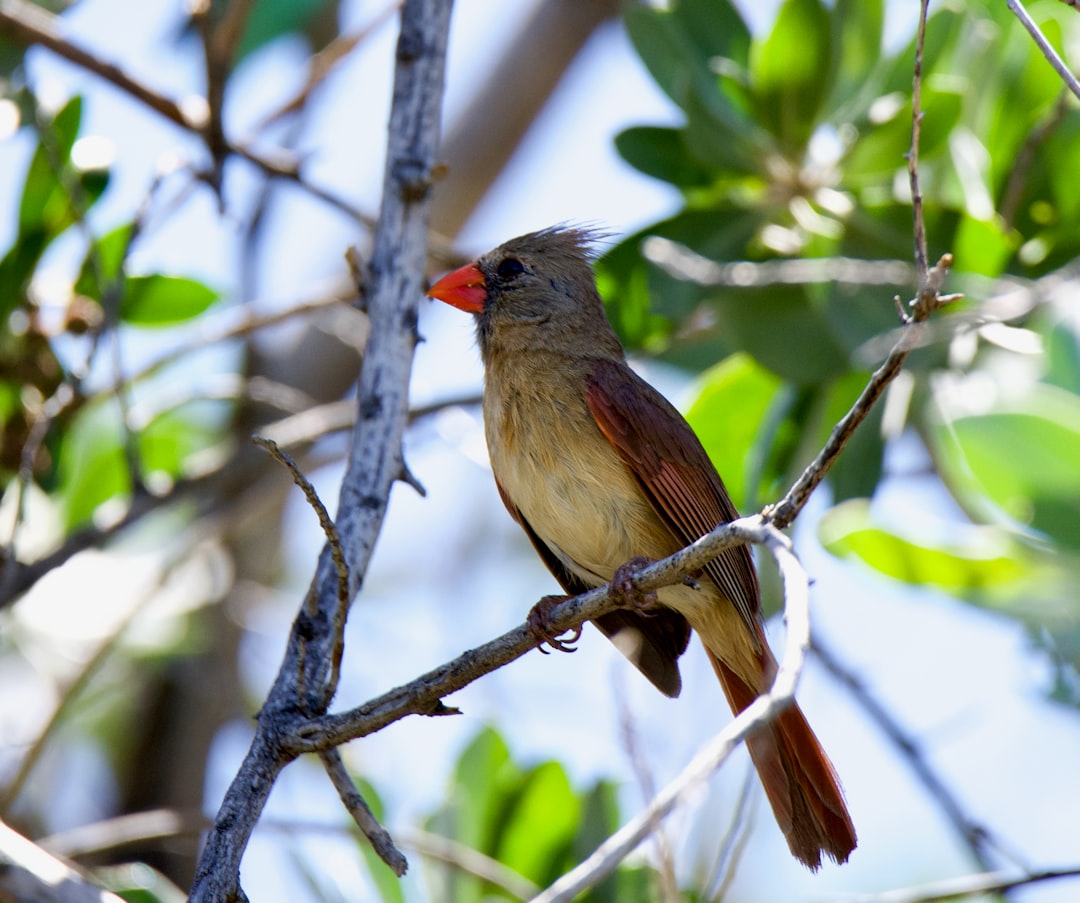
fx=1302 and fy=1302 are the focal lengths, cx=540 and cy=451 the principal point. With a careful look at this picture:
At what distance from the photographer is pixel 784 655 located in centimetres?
176

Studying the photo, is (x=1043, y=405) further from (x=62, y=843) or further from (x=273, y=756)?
(x=62, y=843)

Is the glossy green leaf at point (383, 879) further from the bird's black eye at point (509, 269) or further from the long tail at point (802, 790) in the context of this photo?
the bird's black eye at point (509, 269)

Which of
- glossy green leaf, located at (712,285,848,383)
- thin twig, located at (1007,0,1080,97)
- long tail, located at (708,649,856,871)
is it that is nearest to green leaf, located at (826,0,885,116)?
glossy green leaf, located at (712,285,848,383)

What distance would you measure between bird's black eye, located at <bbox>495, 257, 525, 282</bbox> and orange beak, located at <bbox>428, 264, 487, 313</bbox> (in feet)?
0.24

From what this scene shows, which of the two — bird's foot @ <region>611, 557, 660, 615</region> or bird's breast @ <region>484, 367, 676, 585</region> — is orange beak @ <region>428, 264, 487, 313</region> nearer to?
bird's breast @ <region>484, 367, 676, 585</region>

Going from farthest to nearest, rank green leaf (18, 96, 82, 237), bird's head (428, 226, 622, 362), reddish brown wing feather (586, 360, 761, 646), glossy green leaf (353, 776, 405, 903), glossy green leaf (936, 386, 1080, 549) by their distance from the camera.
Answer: green leaf (18, 96, 82, 237)
bird's head (428, 226, 622, 362)
glossy green leaf (353, 776, 405, 903)
glossy green leaf (936, 386, 1080, 549)
reddish brown wing feather (586, 360, 761, 646)

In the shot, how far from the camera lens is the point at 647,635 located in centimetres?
370

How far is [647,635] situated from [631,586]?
1.06 metres

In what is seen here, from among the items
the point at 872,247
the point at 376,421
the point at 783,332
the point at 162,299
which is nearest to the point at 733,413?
the point at 783,332

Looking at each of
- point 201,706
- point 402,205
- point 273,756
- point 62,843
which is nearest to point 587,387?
point 402,205

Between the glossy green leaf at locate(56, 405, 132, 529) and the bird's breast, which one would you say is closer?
the bird's breast

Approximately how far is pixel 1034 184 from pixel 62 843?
3.68 metres

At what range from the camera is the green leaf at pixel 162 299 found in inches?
177

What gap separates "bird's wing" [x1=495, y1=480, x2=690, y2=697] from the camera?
3621 mm
